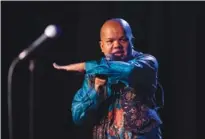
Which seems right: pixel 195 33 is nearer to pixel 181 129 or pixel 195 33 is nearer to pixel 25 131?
pixel 181 129

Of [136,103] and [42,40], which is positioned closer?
[42,40]

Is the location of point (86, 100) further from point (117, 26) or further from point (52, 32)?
point (52, 32)

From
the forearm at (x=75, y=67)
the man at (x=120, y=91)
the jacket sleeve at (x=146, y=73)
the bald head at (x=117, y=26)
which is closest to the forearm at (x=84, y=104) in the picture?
the man at (x=120, y=91)

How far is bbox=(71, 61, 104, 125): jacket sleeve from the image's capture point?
2.31 m

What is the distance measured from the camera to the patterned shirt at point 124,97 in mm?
2281

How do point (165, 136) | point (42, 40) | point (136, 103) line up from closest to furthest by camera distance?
point (42, 40) → point (136, 103) → point (165, 136)

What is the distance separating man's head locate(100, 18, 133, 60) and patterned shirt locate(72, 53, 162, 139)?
0.06 metres

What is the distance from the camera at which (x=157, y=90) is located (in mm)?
2406

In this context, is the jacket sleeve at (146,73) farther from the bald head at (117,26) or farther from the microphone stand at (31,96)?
the microphone stand at (31,96)

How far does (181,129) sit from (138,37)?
0.59 m

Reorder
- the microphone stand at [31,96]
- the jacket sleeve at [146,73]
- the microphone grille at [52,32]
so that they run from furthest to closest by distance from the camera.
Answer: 1. the jacket sleeve at [146,73]
2. the microphone stand at [31,96]
3. the microphone grille at [52,32]

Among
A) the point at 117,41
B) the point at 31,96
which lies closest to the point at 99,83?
the point at 117,41

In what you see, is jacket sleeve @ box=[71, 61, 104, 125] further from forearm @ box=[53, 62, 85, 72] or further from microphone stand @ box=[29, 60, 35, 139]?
microphone stand @ box=[29, 60, 35, 139]

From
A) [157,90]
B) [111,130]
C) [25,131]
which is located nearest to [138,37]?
[157,90]
